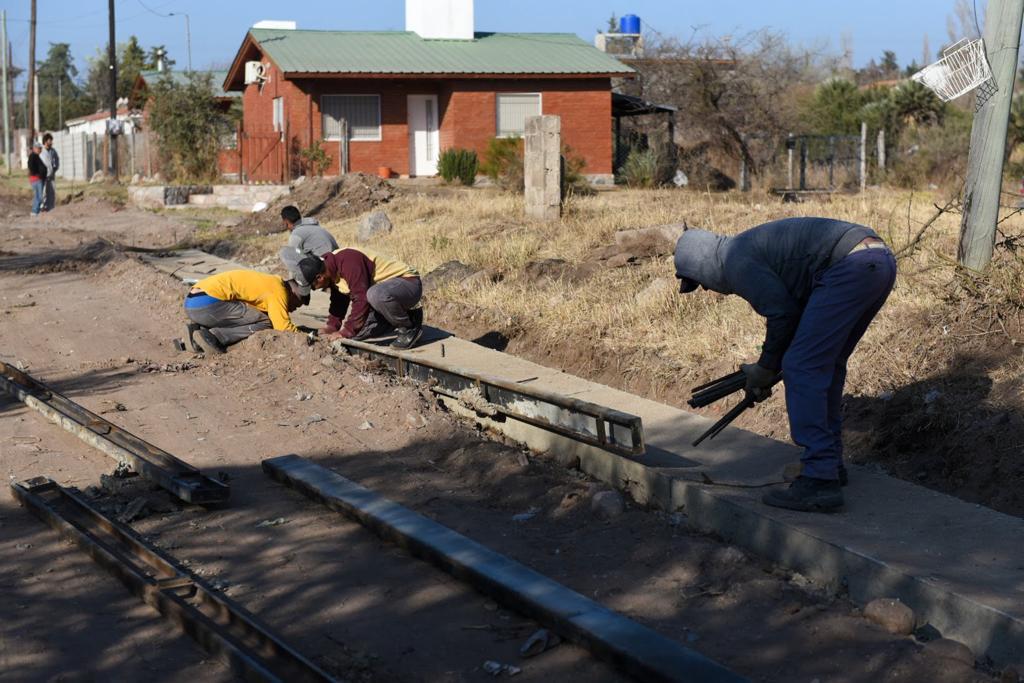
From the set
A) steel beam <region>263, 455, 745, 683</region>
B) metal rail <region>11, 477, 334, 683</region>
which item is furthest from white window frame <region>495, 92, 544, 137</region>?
metal rail <region>11, 477, 334, 683</region>

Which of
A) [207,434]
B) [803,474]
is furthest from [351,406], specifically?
[803,474]

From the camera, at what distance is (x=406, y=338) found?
35.8 feet

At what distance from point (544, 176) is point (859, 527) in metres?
11.9

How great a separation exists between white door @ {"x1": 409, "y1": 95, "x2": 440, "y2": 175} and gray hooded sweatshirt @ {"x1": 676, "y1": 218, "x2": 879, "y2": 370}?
28.0m

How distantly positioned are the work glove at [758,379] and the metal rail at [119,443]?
118 inches

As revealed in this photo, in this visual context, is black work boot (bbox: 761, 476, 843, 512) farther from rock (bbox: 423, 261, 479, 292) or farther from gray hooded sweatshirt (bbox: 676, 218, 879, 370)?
rock (bbox: 423, 261, 479, 292)

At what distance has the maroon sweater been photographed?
1053 cm

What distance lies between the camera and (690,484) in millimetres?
6340

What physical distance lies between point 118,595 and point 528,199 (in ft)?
40.9

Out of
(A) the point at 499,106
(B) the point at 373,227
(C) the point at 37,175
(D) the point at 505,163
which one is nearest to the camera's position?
(B) the point at 373,227

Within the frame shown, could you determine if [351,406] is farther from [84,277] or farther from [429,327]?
[84,277]

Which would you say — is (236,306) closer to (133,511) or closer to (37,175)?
(133,511)

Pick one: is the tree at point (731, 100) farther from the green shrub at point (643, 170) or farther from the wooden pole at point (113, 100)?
the wooden pole at point (113, 100)

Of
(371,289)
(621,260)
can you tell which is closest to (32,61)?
(621,260)
